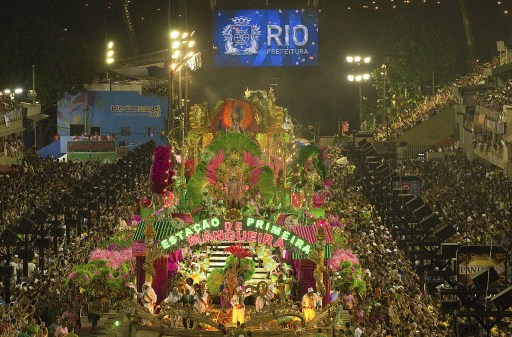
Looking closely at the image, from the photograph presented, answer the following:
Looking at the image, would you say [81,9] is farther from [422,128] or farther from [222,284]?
[222,284]

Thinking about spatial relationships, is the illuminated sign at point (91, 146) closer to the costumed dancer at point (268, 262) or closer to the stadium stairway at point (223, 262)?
the stadium stairway at point (223, 262)

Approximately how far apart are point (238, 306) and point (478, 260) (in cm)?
730

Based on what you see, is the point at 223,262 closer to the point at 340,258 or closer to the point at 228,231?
the point at 340,258

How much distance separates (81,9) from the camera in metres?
95.0

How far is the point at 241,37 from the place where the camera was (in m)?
85.2

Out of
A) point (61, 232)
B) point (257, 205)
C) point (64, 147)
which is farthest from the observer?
point (64, 147)

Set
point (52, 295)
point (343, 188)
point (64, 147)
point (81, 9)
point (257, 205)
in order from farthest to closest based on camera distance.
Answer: point (81, 9) < point (64, 147) < point (343, 188) < point (257, 205) < point (52, 295)

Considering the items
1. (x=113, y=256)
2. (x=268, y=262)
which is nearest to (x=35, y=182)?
(x=113, y=256)

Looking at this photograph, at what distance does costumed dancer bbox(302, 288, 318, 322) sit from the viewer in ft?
115

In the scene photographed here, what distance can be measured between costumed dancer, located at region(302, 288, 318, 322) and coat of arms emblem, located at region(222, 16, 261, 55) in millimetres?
50772

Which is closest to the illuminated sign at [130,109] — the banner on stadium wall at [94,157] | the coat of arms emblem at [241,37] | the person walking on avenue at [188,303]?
the coat of arms emblem at [241,37]

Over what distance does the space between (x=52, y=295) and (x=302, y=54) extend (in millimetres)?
50190

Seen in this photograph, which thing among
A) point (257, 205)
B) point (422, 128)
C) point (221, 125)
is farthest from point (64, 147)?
point (257, 205)

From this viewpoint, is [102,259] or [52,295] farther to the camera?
[102,259]
